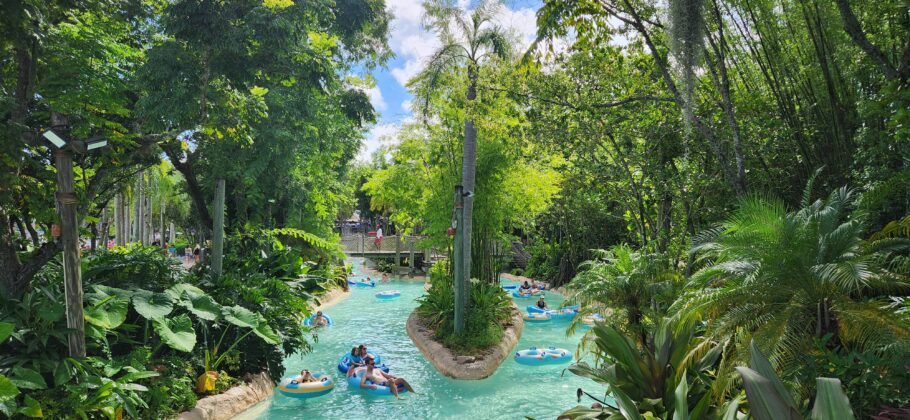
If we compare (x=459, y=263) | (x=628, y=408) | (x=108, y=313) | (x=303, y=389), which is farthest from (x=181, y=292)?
(x=628, y=408)

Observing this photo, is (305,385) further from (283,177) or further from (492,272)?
(283,177)

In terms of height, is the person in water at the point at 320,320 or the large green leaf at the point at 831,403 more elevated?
the large green leaf at the point at 831,403

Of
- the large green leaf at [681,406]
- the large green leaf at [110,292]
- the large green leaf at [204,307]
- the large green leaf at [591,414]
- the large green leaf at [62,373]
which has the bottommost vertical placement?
the large green leaf at [591,414]

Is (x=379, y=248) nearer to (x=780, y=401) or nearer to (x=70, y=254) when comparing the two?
(x=70, y=254)

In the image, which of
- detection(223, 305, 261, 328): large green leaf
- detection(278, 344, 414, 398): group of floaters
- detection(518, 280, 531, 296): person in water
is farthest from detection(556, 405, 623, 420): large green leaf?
detection(518, 280, 531, 296): person in water

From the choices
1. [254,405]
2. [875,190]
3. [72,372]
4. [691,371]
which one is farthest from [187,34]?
[875,190]

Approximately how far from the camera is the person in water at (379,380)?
8.31 metres

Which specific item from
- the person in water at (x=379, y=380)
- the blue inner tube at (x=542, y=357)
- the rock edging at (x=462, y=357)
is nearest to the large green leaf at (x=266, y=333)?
the person in water at (x=379, y=380)

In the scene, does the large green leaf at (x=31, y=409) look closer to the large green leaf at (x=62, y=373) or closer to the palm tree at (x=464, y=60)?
the large green leaf at (x=62, y=373)

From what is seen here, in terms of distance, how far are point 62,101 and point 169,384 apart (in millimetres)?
3421

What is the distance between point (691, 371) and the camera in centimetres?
504

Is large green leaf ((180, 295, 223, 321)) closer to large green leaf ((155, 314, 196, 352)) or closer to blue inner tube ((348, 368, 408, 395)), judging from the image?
large green leaf ((155, 314, 196, 352))

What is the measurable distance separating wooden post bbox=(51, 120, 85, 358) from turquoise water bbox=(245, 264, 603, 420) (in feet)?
8.03

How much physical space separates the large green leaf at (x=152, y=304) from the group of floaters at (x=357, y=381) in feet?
7.23
